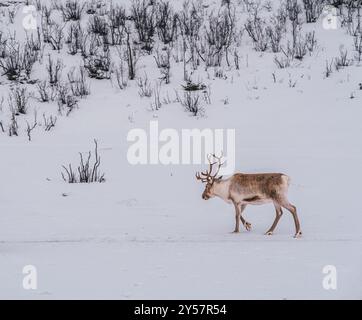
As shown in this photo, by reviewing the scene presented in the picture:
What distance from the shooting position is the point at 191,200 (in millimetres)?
7727

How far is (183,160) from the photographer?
9.46 metres

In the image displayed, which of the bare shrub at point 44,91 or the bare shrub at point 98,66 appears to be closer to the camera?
the bare shrub at point 44,91

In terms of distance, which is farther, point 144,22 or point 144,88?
point 144,22

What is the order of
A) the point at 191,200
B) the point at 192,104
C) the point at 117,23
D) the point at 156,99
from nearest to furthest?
the point at 191,200, the point at 192,104, the point at 156,99, the point at 117,23

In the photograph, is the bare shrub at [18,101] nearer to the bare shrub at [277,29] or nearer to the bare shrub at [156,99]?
the bare shrub at [156,99]

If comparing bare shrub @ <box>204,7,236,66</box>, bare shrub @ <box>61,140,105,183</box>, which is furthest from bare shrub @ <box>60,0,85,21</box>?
bare shrub @ <box>61,140,105,183</box>

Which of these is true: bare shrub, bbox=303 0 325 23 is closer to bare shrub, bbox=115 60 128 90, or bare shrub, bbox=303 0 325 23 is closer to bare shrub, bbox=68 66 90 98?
bare shrub, bbox=115 60 128 90

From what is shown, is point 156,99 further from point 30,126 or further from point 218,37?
point 218,37

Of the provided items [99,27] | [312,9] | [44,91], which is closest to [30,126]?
[44,91]

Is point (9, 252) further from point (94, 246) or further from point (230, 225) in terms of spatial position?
point (230, 225)

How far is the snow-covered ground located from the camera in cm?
416

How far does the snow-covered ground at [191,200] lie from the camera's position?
4.16m

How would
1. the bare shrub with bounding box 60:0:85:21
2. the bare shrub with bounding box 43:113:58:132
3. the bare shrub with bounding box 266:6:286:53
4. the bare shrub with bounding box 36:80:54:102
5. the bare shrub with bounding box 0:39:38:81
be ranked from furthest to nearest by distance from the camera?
the bare shrub with bounding box 60:0:85:21 < the bare shrub with bounding box 266:6:286:53 < the bare shrub with bounding box 0:39:38:81 < the bare shrub with bounding box 36:80:54:102 < the bare shrub with bounding box 43:113:58:132

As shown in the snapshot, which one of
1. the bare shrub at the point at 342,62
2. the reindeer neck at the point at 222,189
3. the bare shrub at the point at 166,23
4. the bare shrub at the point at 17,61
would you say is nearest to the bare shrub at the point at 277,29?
the bare shrub at the point at 342,62
